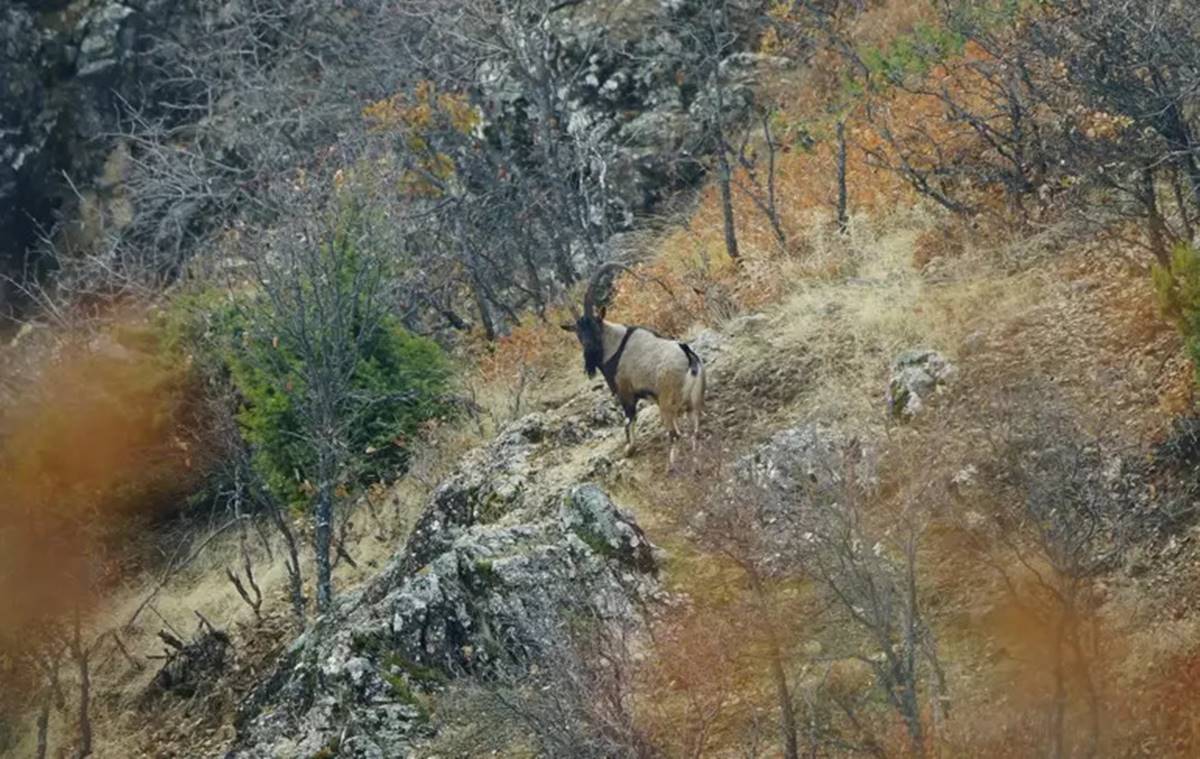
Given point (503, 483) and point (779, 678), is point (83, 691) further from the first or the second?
point (779, 678)

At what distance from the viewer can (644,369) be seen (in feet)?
52.7

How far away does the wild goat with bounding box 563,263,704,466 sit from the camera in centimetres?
1559

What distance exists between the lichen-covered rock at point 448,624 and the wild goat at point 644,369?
5.24ft

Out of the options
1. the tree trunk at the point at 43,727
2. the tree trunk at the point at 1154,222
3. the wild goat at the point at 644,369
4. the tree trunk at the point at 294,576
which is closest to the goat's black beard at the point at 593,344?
the wild goat at the point at 644,369

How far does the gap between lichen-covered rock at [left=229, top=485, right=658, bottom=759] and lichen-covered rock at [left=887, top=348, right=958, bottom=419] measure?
2.70m

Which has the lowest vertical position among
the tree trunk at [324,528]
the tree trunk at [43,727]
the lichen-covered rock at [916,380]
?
the tree trunk at [43,727]

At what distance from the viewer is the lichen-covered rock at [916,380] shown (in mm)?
15070

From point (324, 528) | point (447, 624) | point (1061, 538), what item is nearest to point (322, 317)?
point (324, 528)

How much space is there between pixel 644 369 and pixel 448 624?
3610 millimetres

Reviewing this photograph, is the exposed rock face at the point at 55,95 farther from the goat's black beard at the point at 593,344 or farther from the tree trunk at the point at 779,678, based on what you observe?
the tree trunk at the point at 779,678

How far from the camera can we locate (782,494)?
41.3 feet

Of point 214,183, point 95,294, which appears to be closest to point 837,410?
point 95,294

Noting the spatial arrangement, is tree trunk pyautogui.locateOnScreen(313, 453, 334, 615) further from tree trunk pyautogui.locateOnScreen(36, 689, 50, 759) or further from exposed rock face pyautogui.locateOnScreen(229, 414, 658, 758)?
tree trunk pyautogui.locateOnScreen(36, 689, 50, 759)

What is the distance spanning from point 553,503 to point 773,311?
12.8ft
